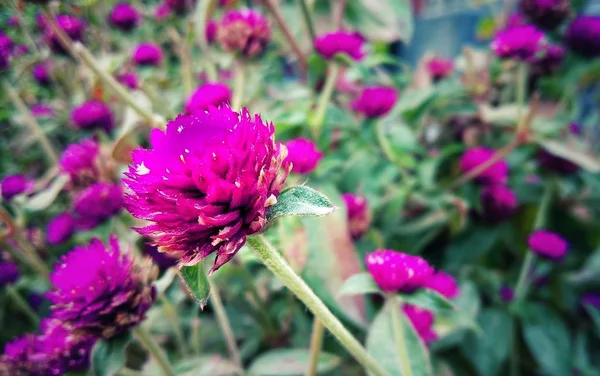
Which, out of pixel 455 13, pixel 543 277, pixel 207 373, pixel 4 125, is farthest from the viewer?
pixel 455 13

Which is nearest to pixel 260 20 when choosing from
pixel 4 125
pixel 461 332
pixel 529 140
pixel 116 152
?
pixel 116 152

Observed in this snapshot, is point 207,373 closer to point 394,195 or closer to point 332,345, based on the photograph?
point 332,345

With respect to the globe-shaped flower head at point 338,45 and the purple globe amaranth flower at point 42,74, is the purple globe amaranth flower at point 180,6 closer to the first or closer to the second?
the globe-shaped flower head at point 338,45

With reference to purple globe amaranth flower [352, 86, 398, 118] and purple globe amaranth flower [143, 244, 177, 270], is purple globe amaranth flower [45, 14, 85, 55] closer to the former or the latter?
purple globe amaranth flower [143, 244, 177, 270]

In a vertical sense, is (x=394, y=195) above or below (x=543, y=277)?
above

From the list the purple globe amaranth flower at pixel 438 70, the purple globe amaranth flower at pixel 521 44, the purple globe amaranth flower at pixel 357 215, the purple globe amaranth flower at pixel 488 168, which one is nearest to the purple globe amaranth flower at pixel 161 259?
the purple globe amaranth flower at pixel 357 215

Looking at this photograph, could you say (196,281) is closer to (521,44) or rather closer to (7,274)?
(7,274)

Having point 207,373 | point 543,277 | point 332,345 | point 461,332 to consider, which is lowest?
point 543,277
